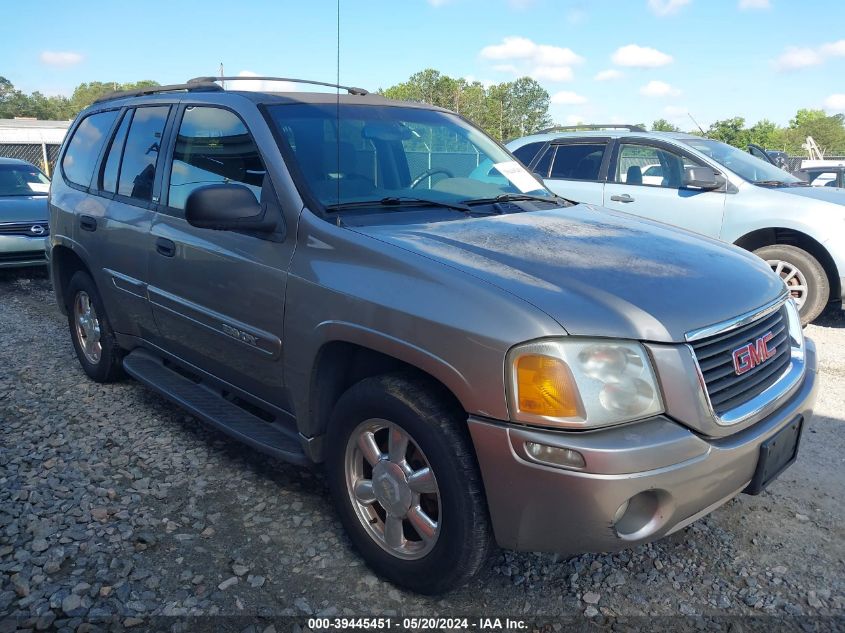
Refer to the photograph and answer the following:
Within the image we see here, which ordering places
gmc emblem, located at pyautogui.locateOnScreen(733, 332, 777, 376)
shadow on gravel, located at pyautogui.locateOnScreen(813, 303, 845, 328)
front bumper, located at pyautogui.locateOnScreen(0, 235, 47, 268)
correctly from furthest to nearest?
1. front bumper, located at pyautogui.locateOnScreen(0, 235, 47, 268)
2. shadow on gravel, located at pyautogui.locateOnScreen(813, 303, 845, 328)
3. gmc emblem, located at pyautogui.locateOnScreen(733, 332, 777, 376)

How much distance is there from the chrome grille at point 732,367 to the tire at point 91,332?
3.68 metres

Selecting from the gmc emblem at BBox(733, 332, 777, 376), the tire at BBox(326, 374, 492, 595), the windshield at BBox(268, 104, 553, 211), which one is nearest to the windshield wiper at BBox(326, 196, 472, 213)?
the windshield at BBox(268, 104, 553, 211)

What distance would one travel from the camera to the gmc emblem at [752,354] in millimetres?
2306

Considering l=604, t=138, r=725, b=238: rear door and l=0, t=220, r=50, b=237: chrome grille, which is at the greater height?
l=604, t=138, r=725, b=238: rear door

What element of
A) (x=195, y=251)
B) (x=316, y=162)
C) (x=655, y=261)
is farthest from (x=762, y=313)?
(x=195, y=251)

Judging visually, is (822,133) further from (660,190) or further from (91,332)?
(91,332)

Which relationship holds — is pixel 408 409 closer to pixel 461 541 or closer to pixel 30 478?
pixel 461 541

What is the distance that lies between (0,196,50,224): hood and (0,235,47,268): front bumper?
0.28m

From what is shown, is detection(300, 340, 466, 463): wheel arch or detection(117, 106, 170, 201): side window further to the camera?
detection(117, 106, 170, 201): side window

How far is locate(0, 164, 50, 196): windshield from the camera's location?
959 centimetres

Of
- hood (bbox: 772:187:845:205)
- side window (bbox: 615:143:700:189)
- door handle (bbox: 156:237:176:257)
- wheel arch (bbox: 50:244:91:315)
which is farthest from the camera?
side window (bbox: 615:143:700:189)

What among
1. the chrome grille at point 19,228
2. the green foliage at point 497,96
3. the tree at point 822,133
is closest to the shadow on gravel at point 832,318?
the chrome grille at point 19,228

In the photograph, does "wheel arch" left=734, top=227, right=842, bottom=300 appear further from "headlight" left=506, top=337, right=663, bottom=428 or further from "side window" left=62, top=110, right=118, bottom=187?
"side window" left=62, top=110, right=118, bottom=187

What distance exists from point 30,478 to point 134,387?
137cm
